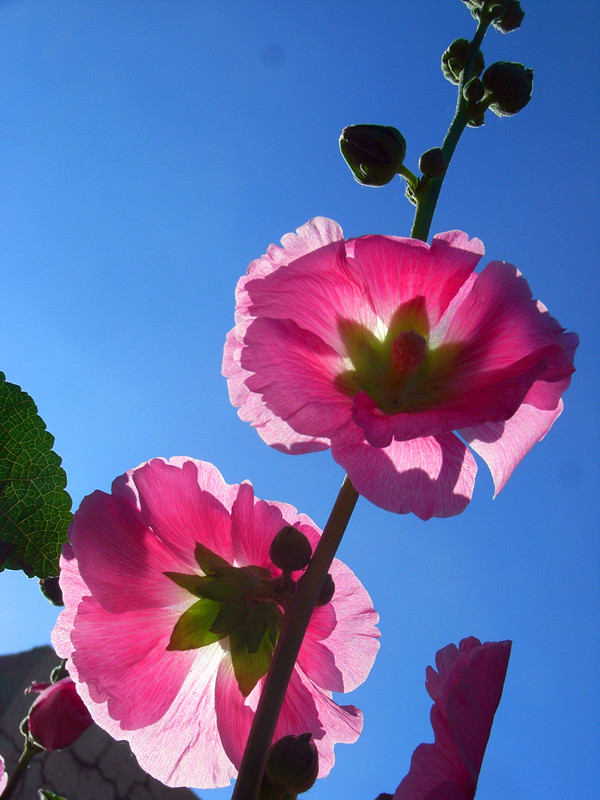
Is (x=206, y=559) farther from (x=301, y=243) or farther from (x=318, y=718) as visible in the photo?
(x=301, y=243)

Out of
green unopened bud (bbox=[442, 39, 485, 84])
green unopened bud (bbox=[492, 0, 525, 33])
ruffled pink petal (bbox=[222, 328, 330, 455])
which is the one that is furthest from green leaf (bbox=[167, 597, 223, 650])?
green unopened bud (bbox=[492, 0, 525, 33])

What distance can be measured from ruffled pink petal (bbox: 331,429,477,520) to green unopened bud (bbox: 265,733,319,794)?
0.19 meters

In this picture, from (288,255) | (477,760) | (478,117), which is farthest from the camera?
(478,117)

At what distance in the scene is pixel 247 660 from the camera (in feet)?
2.12

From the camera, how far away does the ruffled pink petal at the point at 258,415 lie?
0.57 metres

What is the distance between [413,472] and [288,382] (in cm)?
13

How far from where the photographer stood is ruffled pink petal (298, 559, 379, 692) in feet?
2.07

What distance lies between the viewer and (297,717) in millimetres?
609

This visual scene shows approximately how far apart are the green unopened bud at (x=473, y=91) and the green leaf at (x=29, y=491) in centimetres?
65

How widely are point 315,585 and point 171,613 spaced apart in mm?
235

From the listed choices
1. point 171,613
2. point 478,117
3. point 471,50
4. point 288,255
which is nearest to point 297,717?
point 171,613

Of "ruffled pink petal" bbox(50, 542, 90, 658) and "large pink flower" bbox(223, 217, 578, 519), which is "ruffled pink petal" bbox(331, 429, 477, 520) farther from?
"ruffled pink petal" bbox(50, 542, 90, 658)

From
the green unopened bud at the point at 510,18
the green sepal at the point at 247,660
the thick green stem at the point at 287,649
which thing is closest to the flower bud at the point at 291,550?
the thick green stem at the point at 287,649

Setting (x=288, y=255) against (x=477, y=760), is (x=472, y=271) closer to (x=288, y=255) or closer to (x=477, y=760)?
(x=288, y=255)
